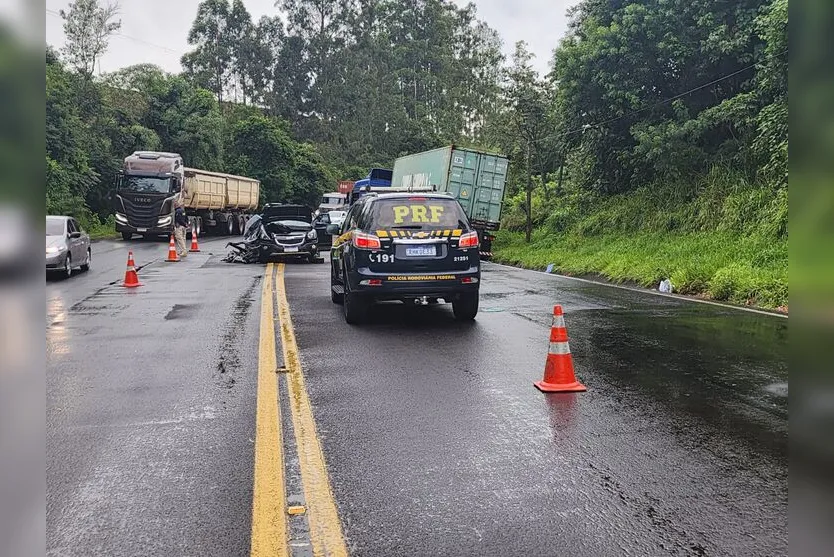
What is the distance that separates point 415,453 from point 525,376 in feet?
8.66

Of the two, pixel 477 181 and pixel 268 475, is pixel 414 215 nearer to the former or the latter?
pixel 268 475

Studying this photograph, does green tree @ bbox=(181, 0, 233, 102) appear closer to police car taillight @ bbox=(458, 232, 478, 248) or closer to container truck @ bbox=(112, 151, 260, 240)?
container truck @ bbox=(112, 151, 260, 240)

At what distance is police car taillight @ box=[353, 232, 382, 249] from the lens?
1009 cm

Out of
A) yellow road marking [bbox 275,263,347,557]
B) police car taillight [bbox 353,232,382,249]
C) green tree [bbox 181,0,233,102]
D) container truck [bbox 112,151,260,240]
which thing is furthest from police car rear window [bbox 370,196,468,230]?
green tree [bbox 181,0,233,102]

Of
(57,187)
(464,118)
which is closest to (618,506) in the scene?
(57,187)

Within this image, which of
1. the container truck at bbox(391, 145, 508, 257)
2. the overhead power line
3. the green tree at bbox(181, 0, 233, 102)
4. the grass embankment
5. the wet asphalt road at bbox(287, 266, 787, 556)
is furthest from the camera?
the green tree at bbox(181, 0, 233, 102)

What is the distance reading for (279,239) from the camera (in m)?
22.2

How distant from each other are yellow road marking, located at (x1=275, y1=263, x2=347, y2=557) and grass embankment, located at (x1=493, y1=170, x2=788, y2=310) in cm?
667

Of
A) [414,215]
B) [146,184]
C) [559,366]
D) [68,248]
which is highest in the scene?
[414,215]

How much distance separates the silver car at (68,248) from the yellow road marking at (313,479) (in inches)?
416

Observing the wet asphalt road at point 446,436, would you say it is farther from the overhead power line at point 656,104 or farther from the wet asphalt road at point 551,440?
the overhead power line at point 656,104

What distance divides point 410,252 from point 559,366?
12.2ft

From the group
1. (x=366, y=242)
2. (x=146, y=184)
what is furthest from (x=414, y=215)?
(x=146, y=184)
